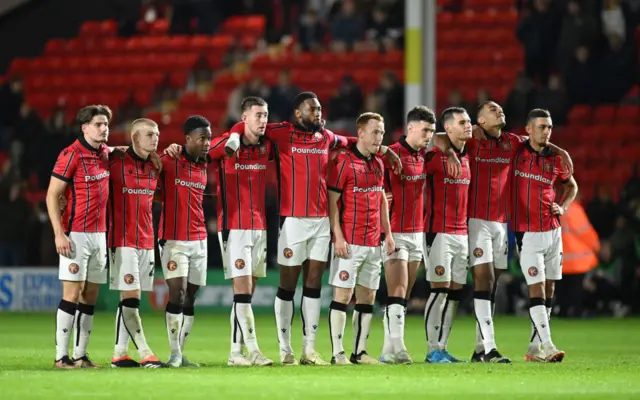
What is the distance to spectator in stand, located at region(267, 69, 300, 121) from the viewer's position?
24.2 meters

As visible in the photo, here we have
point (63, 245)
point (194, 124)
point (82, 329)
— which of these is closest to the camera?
point (63, 245)

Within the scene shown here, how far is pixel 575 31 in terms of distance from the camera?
23.9m

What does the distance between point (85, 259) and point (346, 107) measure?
12990 mm

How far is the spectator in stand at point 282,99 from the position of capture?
952 inches

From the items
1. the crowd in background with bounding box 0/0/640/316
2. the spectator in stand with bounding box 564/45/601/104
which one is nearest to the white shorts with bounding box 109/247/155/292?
the crowd in background with bounding box 0/0/640/316

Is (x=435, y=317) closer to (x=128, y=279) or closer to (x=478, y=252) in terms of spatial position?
(x=478, y=252)

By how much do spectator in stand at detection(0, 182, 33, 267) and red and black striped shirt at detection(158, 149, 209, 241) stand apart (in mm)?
11272

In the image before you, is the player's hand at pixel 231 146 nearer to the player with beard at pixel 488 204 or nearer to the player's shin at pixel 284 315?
the player's shin at pixel 284 315

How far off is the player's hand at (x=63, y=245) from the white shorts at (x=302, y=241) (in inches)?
76.8

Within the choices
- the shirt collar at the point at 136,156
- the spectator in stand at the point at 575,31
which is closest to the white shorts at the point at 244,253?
the shirt collar at the point at 136,156

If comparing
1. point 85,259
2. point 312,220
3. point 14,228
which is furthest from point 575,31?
point 85,259

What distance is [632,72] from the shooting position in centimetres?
2377

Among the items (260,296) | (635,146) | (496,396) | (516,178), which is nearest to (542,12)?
(635,146)

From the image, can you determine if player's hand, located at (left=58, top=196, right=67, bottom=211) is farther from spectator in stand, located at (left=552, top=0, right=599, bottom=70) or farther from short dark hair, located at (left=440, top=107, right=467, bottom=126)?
spectator in stand, located at (left=552, top=0, right=599, bottom=70)
